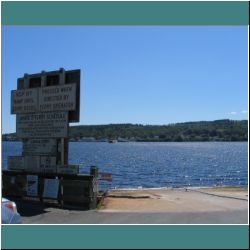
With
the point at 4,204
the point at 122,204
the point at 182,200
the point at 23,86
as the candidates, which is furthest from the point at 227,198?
the point at 4,204

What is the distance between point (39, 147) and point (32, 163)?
627 millimetres

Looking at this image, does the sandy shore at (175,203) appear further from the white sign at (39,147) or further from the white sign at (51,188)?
the white sign at (39,147)

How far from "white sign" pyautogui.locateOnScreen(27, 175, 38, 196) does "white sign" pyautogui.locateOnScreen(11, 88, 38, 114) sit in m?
2.42

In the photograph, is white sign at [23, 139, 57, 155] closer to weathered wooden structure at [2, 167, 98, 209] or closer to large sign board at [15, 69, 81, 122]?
weathered wooden structure at [2, 167, 98, 209]

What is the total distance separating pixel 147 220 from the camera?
12711 millimetres

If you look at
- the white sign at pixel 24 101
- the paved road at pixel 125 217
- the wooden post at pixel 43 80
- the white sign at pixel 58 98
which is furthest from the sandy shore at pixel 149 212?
the wooden post at pixel 43 80

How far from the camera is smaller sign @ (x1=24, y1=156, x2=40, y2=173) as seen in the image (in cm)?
1722

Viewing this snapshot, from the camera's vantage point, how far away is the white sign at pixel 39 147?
17.0 metres

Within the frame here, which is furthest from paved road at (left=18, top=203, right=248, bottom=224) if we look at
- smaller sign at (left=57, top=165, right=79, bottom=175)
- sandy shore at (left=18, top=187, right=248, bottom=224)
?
smaller sign at (left=57, top=165, right=79, bottom=175)

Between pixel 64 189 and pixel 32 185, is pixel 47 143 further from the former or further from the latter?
pixel 64 189

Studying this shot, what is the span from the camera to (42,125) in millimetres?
17266

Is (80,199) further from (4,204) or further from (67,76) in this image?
(4,204)

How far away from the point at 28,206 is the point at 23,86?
495 cm

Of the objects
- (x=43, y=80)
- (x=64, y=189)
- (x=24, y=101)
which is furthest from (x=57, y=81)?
(x=64, y=189)
